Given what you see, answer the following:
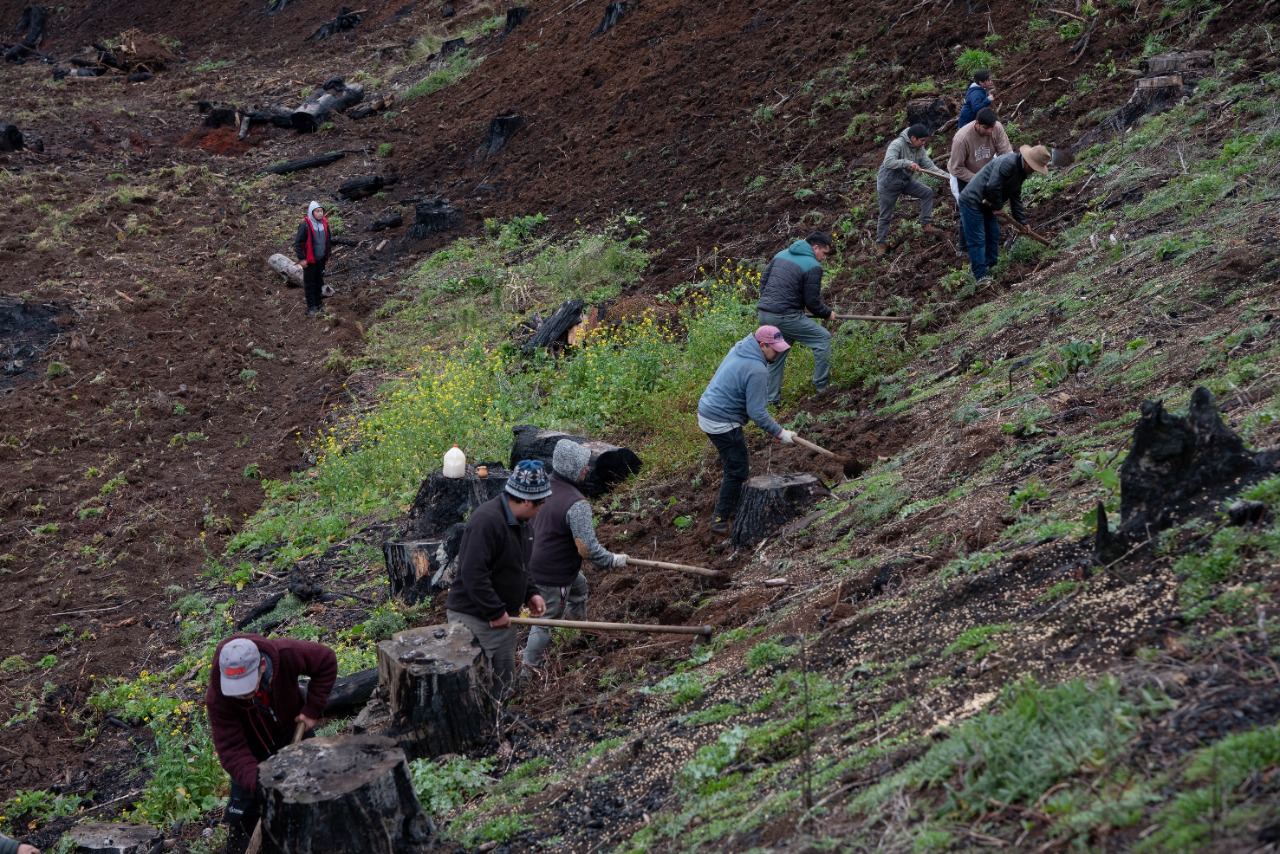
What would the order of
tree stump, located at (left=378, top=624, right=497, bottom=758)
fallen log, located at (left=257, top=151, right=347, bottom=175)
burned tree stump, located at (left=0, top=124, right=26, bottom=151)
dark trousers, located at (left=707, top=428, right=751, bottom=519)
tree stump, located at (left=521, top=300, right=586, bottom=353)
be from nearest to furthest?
tree stump, located at (left=378, top=624, right=497, bottom=758)
dark trousers, located at (left=707, top=428, right=751, bottom=519)
tree stump, located at (left=521, top=300, right=586, bottom=353)
burned tree stump, located at (left=0, top=124, right=26, bottom=151)
fallen log, located at (left=257, top=151, right=347, bottom=175)

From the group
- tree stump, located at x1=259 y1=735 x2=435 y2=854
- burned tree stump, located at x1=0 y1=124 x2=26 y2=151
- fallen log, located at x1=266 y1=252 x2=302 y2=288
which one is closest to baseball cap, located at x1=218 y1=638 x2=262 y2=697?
tree stump, located at x1=259 y1=735 x2=435 y2=854

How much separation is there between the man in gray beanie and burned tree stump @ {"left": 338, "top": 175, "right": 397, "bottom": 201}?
15349 millimetres

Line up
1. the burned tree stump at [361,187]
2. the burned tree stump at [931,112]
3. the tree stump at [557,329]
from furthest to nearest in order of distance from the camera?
the burned tree stump at [361,187] → the burned tree stump at [931,112] → the tree stump at [557,329]

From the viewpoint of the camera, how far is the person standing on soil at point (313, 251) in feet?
53.0

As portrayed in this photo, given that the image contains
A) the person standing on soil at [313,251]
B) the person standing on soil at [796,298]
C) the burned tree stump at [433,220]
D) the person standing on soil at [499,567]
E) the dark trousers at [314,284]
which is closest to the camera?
the person standing on soil at [499,567]

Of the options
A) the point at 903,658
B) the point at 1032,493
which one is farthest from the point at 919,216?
the point at 903,658

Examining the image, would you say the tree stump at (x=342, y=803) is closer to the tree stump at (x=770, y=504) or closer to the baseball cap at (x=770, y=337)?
the tree stump at (x=770, y=504)

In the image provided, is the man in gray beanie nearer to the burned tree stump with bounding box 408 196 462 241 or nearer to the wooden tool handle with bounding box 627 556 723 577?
the wooden tool handle with bounding box 627 556 723 577

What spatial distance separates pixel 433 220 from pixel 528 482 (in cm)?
1358

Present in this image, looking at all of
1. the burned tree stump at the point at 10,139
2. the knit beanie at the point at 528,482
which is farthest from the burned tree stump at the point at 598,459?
the burned tree stump at the point at 10,139

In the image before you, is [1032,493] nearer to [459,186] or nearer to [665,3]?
[459,186]

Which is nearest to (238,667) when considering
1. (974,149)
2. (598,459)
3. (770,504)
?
(770,504)

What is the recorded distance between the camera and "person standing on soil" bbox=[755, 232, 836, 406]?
9.88 m

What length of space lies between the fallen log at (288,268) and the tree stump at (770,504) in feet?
37.9
